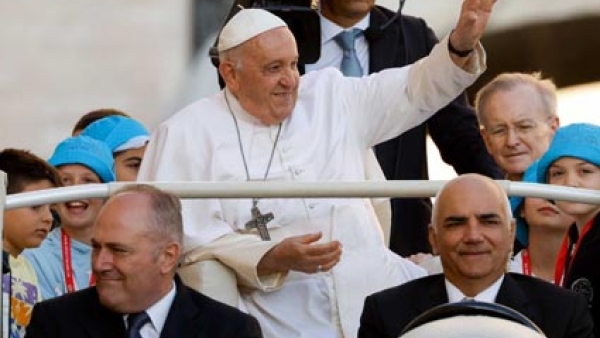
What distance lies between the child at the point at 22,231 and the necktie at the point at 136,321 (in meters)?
0.38

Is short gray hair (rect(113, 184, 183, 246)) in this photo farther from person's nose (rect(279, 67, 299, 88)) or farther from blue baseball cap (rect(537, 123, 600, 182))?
blue baseball cap (rect(537, 123, 600, 182))

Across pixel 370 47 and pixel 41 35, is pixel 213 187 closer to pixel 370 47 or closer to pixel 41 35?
pixel 370 47

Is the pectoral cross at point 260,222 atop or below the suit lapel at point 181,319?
atop

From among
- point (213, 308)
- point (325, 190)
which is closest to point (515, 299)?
point (325, 190)

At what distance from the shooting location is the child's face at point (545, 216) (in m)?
9.08

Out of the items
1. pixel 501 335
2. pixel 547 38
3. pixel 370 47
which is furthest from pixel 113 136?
pixel 547 38

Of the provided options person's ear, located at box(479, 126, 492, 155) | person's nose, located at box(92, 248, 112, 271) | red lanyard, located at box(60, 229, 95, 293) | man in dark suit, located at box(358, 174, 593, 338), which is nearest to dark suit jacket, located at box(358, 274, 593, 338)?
man in dark suit, located at box(358, 174, 593, 338)

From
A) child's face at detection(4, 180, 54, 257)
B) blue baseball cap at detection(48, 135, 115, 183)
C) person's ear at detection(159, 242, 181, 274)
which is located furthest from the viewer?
blue baseball cap at detection(48, 135, 115, 183)

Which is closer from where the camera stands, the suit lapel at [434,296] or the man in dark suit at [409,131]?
the suit lapel at [434,296]

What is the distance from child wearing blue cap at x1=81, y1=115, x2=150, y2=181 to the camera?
10219mm

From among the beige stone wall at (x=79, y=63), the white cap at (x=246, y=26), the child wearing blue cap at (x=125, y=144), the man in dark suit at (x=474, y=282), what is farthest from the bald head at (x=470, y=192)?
the beige stone wall at (x=79, y=63)

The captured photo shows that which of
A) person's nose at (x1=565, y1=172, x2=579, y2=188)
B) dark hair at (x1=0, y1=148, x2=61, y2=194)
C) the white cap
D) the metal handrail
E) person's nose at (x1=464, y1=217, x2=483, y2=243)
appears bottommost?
dark hair at (x1=0, y1=148, x2=61, y2=194)

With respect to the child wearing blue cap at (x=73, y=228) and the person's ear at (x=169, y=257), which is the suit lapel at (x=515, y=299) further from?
the child wearing blue cap at (x=73, y=228)

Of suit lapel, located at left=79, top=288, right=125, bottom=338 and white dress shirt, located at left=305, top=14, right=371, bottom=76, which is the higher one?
white dress shirt, located at left=305, top=14, right=371, bottom=76
